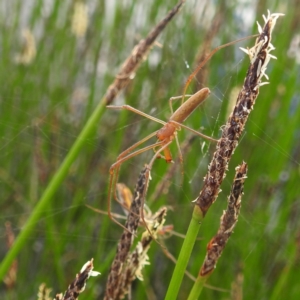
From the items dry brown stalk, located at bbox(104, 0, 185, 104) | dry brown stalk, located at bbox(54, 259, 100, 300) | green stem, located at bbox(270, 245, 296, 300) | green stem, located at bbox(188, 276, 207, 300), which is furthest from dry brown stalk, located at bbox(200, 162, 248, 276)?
green stem, located at bbox(270, 245, 296, 300)

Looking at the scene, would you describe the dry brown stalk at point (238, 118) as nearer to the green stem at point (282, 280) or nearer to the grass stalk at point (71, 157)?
the grass stalk at point (71, 157)

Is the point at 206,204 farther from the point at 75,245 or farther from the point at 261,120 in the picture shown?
the point at 75,245

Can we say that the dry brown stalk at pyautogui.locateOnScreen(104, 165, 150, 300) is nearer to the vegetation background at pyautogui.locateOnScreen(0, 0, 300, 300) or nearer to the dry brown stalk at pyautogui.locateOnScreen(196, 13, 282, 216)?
the dry brown stalk at pyautogui.locateOnScreen(196, 13, 282, 216)

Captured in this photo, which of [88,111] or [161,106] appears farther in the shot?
[88,111]

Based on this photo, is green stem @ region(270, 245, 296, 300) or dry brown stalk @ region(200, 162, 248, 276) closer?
dry brown stalk @ region(200, 162, 248, 276)

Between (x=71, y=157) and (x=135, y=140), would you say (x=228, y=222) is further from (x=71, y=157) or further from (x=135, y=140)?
(x=135, y=140)

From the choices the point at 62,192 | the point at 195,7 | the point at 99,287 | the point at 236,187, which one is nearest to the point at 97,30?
the point at 195,7

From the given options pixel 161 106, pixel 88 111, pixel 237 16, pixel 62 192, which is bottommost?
pixel 62 192
